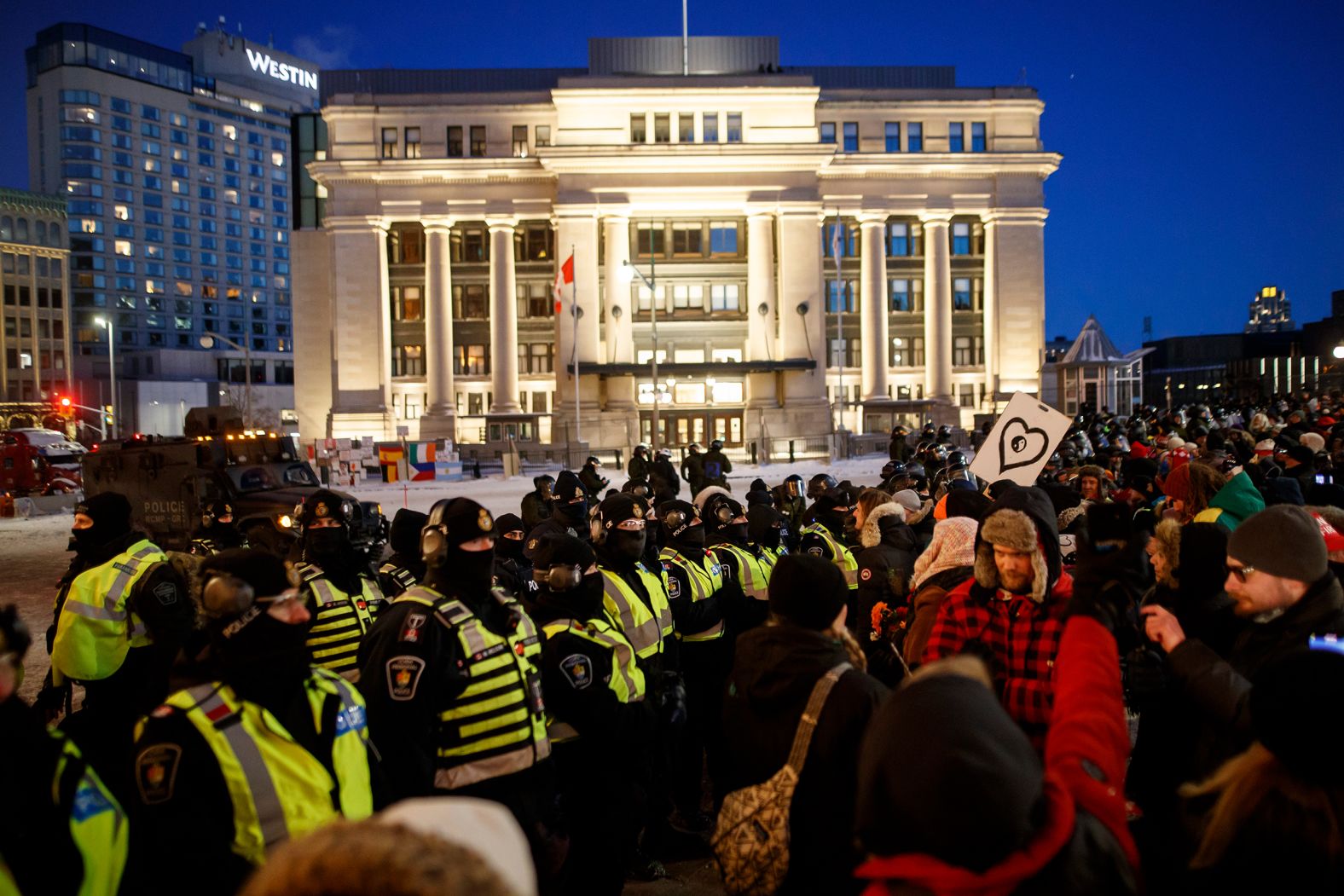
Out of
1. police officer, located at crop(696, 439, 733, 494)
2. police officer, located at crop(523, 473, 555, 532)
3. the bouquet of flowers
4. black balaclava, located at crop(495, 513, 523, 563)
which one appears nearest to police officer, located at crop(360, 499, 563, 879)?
the bouquet of flowers

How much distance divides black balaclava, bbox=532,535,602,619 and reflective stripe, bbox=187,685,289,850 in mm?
1849

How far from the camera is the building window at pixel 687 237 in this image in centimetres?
5575

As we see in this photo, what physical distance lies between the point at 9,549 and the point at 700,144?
4058 centimetres

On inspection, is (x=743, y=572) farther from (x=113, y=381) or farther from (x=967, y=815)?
(x=113, y=381)

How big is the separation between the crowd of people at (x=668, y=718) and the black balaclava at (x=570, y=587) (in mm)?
13

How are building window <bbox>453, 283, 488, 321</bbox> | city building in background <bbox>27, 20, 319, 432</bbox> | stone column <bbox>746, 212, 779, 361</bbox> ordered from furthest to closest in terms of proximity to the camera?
city building in background <bbox>27, 20, 319, 432</bbox> < building window <bbox>453, 283, 488, 321</bbox> < stone column <bbox>746, 212, 779, 361</bbox>

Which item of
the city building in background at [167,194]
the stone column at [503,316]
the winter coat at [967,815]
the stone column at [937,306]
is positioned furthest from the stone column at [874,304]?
the city building in background at [167,194]

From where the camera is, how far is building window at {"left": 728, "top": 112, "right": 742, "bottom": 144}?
5441cm

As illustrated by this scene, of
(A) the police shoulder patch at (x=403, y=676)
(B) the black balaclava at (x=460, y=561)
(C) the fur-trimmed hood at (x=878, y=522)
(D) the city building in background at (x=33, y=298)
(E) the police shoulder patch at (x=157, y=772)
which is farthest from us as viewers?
(D) the city building in background at (x=33, y=298)

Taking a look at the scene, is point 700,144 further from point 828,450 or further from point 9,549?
point 9,549

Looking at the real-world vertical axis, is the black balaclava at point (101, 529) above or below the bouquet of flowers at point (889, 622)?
above

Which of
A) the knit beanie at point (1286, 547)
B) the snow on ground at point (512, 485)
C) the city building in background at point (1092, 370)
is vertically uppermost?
Answer: the city building in background at point (1092, 370)

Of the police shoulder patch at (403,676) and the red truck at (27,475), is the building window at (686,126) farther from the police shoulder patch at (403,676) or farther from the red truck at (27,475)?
the police shoulder patch at (403,676)

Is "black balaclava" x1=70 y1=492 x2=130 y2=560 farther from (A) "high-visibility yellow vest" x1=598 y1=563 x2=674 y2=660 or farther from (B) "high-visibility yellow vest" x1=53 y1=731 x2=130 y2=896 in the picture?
(B) "high-visibility yellow vest" x1=53 y1=731 x2=130 y2=896
